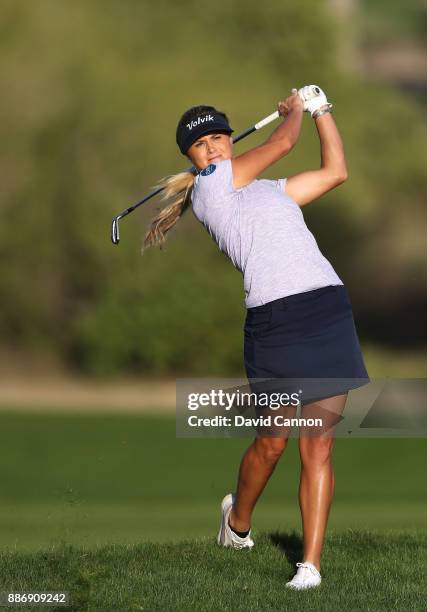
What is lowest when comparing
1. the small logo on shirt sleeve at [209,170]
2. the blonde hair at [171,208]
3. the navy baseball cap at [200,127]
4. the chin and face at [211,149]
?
the blonde hair at [171,208]

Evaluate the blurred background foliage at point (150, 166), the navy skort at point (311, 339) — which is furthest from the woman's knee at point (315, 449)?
the blurred background foliage at point (150, 166)

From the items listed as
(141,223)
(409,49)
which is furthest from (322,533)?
(409,49)

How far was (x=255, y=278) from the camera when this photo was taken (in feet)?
17.9

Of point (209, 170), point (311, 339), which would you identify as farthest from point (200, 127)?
point (311, 339)

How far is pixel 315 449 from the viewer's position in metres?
5.46

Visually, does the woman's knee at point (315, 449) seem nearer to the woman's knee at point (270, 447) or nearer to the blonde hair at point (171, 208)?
the woman's knee at point (270, 447)

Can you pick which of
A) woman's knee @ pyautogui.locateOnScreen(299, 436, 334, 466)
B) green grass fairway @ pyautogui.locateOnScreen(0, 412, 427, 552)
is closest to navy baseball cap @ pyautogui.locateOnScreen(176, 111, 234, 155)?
woman's knee @ pyautogui.locateOnScreen(299, 436, 334, 466)

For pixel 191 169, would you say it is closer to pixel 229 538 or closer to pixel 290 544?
pixel 229 538

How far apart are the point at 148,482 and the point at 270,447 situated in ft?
28.7

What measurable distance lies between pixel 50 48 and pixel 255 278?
15.7m

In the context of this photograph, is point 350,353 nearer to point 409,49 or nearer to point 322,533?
point 322,533

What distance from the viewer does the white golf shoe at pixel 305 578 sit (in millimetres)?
5246

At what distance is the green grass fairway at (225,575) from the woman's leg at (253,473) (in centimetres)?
16

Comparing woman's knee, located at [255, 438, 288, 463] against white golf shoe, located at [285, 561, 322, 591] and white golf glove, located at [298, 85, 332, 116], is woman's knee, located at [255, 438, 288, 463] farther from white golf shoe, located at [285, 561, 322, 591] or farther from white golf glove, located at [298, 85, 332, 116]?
white golf glove, located at [298, 85, 332, 116]
